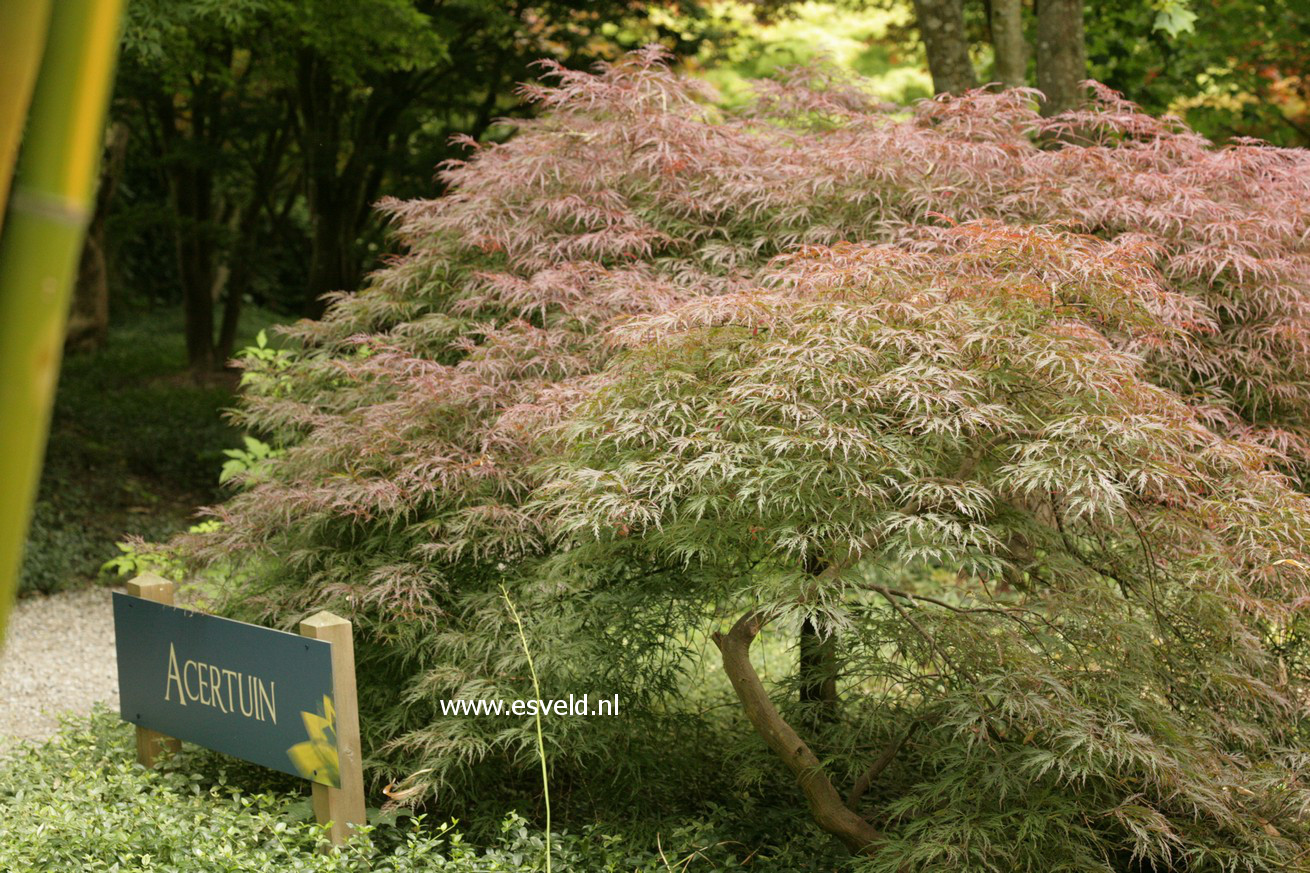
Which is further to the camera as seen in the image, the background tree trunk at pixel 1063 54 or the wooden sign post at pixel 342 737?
the background tree trunk at pixel 1063 54

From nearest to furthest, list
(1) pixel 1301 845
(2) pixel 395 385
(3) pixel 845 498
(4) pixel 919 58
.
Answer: (3) pixel 845 498 < (1) pixel 1301 845 < (2) pixel 395 385 < (4) pixel 919 58

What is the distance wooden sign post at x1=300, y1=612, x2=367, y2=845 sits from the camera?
311cm

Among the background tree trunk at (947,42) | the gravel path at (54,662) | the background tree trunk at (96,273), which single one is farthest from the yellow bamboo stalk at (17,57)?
the background tree trunk at (96,273)

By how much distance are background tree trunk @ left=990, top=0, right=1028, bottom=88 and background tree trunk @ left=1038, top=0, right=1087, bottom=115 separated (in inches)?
9.4

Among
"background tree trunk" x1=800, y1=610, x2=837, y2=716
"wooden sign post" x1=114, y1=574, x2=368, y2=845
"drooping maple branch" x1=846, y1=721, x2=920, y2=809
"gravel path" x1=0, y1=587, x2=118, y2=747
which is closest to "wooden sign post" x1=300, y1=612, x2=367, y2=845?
"wooden sign post" x1=114, y1=574, x2=368, y2=845

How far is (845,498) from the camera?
266 centimetres

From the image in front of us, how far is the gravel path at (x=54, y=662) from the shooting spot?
526 centimetres

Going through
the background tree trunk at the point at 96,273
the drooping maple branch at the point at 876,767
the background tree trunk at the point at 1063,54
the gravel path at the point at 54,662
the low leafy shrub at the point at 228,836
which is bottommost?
the gravel path at the point at 54,662

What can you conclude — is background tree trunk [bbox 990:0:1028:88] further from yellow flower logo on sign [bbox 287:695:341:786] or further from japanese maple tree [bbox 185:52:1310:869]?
yellow flower logo on sign [bbox 287:695:341:786]

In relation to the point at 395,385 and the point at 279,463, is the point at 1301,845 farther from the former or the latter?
the point at 279,463

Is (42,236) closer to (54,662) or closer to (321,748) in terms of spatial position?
(321,748)

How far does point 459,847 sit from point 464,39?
7637 millimetres

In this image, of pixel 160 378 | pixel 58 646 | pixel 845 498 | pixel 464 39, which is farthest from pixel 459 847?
pixel 160 378

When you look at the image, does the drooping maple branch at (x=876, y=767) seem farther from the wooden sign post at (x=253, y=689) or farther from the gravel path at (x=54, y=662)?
the gravel path at (x=54, y=662)
